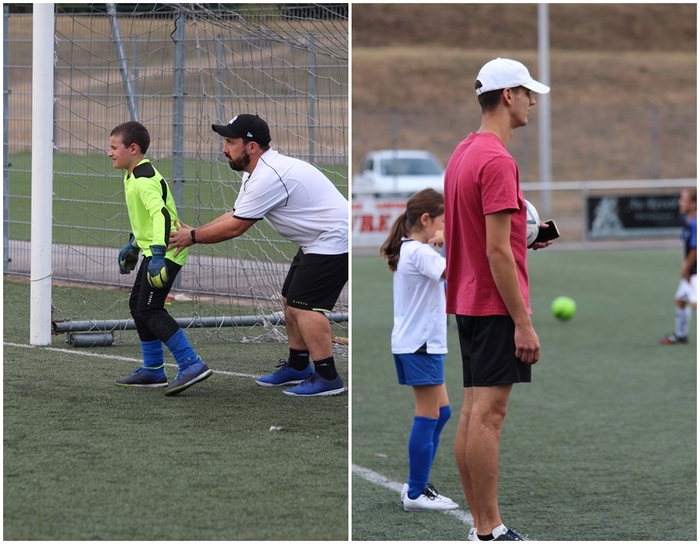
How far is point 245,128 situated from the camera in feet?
13.5

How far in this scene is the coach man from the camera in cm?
421

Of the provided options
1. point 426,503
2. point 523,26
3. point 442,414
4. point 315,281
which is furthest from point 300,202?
point 523,26

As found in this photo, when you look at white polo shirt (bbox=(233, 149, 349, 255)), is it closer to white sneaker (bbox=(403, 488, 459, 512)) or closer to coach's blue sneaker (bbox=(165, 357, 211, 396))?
coach's blue sneaker (bbox=(165, 357, 211, 396))

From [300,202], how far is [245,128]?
14.4 inches

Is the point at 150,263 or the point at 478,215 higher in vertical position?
the point at 478,215

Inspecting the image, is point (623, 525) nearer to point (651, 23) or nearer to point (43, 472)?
point (43, 472)

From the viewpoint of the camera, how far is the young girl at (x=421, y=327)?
15.6ft

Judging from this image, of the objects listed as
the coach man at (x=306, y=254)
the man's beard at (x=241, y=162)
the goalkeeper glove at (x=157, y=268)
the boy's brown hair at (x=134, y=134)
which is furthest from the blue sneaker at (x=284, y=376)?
the boy's brown hair at (x=134, y=134)

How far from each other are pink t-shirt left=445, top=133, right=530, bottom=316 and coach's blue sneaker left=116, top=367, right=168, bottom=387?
1158 millimetres

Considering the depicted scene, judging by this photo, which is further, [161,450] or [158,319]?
[158,319]

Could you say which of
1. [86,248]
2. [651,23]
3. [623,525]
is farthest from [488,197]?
[651,23]

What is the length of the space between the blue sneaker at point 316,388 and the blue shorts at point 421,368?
0.55m

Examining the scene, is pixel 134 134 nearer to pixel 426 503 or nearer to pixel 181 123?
pixel 181 123

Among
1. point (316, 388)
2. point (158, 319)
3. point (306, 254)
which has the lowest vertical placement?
point (316, 388)
